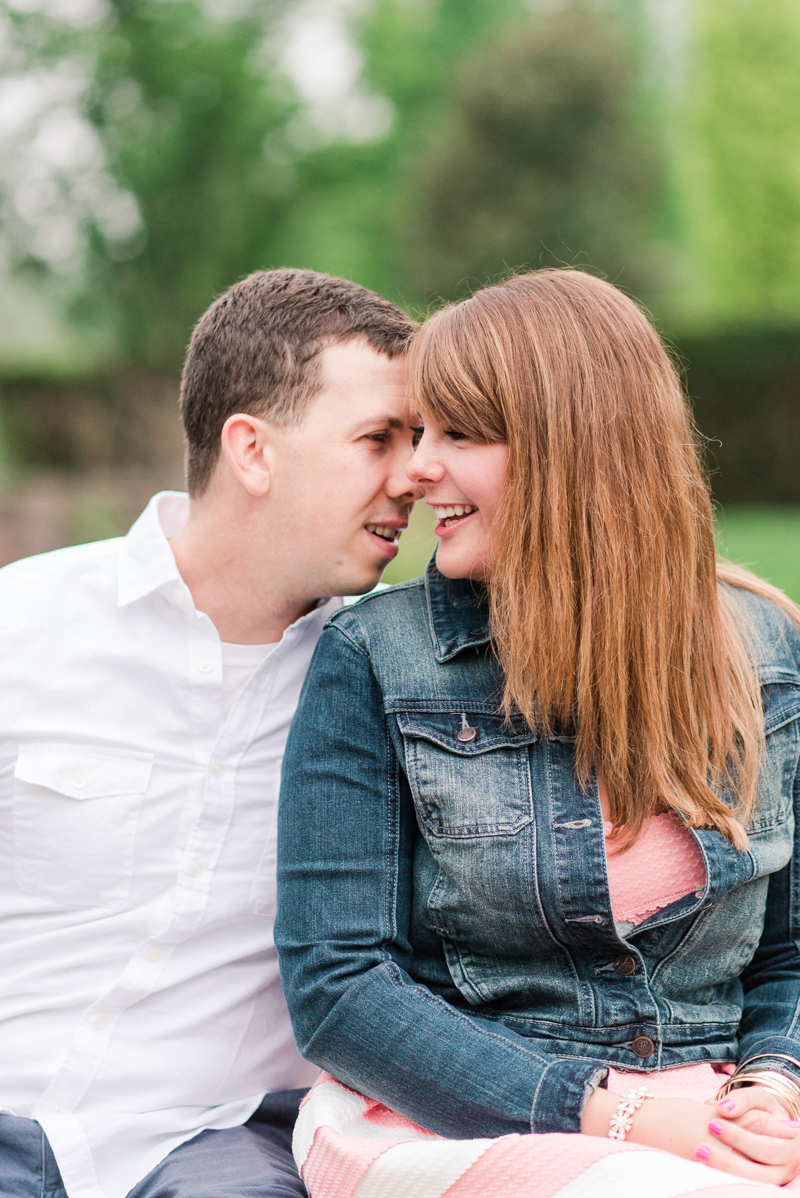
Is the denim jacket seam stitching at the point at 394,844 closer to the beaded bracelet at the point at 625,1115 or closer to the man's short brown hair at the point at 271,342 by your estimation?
the beaded bracelet at the point at 625,1115

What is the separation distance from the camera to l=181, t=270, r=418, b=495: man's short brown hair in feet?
7.81

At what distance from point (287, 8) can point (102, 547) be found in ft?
60.6

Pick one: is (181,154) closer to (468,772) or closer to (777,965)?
(468,772)

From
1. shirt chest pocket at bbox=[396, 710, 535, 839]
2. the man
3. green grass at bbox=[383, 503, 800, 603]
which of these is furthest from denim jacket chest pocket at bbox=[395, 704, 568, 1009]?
green grass at bbox=[383, 503, 800, 603]

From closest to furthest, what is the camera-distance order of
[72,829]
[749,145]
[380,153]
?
[72,829], [749,145], [380,153]

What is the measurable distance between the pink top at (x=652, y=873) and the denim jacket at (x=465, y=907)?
3 cm

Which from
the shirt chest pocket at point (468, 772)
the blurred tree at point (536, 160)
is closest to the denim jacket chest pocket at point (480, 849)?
the shirt chest pocket at point (468, 772)

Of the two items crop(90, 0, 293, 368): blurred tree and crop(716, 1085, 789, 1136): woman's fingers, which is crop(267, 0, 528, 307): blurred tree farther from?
crop(716, 1085, 789, 1136): woman's fingers

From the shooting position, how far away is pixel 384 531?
240cm

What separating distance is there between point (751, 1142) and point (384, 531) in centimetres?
129

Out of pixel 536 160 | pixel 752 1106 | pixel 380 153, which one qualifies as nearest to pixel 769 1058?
pixel 752 1106

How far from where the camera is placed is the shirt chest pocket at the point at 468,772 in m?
1.88

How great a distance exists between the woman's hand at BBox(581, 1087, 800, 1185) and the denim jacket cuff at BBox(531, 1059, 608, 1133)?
15 mm

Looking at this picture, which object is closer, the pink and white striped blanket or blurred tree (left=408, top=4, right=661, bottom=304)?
the pink and white striped blanket
